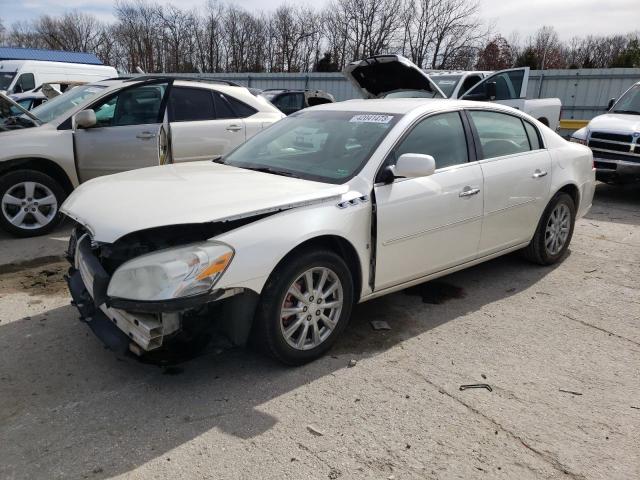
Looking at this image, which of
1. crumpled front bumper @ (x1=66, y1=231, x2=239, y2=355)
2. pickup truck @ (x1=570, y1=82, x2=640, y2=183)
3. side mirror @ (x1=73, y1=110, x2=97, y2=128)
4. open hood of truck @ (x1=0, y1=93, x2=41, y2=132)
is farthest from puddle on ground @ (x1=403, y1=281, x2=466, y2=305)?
pickup truck @ (x1=570, y1=82, x2=640, y2=183)

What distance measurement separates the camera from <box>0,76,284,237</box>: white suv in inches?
227

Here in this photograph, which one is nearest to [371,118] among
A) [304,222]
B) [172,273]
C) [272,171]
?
[272,171]

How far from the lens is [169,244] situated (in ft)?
9.39

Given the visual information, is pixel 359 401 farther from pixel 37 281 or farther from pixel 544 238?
pixel 37 281

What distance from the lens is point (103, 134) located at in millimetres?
6066

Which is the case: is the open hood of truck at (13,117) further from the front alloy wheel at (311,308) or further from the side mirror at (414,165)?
the side mirror at (414,165)

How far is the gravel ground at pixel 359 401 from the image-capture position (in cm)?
240

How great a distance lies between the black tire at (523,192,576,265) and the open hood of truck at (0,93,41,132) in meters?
5.73

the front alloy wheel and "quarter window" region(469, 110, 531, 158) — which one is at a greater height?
"quarter window" region(469, 110, 531, 158)

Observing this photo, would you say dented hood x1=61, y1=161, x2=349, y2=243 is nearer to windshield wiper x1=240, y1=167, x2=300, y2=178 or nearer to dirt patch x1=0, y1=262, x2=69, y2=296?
windshield wiper x1=240, y1=167, x2=300, y2=178

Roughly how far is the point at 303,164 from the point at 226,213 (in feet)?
3.51

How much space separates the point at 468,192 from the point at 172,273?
93.9 inches

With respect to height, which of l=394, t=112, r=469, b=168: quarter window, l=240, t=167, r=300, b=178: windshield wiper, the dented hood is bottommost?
the dented hood

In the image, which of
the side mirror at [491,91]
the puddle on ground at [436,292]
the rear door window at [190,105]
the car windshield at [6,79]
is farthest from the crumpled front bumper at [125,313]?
the car windshield at [6,79]
